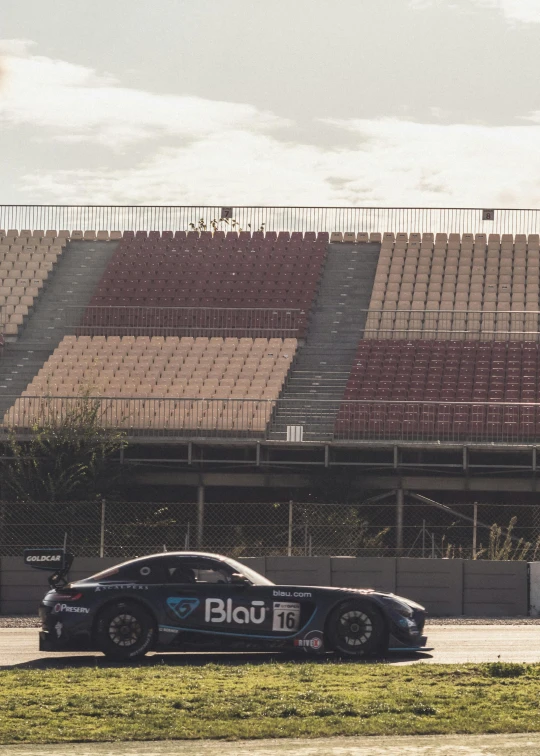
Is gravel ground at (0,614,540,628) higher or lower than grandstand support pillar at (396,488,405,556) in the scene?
lower

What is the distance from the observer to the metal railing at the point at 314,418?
30156 millimetres

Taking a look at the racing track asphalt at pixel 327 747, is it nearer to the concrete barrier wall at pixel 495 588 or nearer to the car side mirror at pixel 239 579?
the car side mirror at pixel 239 579

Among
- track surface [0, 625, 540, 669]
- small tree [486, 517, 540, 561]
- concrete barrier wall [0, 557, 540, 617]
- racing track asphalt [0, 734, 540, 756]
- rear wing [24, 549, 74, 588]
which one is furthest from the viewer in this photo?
small tree [486, 517, 540, 561]

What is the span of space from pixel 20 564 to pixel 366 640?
323 inches

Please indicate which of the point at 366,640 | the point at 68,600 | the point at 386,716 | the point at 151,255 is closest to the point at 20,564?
the point at 68,600

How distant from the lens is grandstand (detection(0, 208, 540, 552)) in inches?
1201

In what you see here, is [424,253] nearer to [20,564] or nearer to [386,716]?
[20,564]

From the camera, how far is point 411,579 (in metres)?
20.6

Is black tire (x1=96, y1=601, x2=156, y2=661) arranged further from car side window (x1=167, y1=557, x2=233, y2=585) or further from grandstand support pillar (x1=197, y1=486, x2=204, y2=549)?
grandstand support pillar (x1=197, y1=486, x2=204, y2=549)

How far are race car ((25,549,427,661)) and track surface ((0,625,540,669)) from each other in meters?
0.20

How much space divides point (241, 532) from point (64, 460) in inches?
251

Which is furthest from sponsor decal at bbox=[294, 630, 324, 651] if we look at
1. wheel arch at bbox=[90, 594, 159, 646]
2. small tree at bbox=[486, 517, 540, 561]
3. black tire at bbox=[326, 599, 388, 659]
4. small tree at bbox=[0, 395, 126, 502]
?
small tree at bbox=[0, 395, 126, 502]

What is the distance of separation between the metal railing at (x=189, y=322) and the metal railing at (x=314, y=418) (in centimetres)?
→ 645

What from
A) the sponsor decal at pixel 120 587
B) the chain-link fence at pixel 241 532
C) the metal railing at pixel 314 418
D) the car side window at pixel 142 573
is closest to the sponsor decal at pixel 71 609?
the sponsor decal at pixel 120 587
